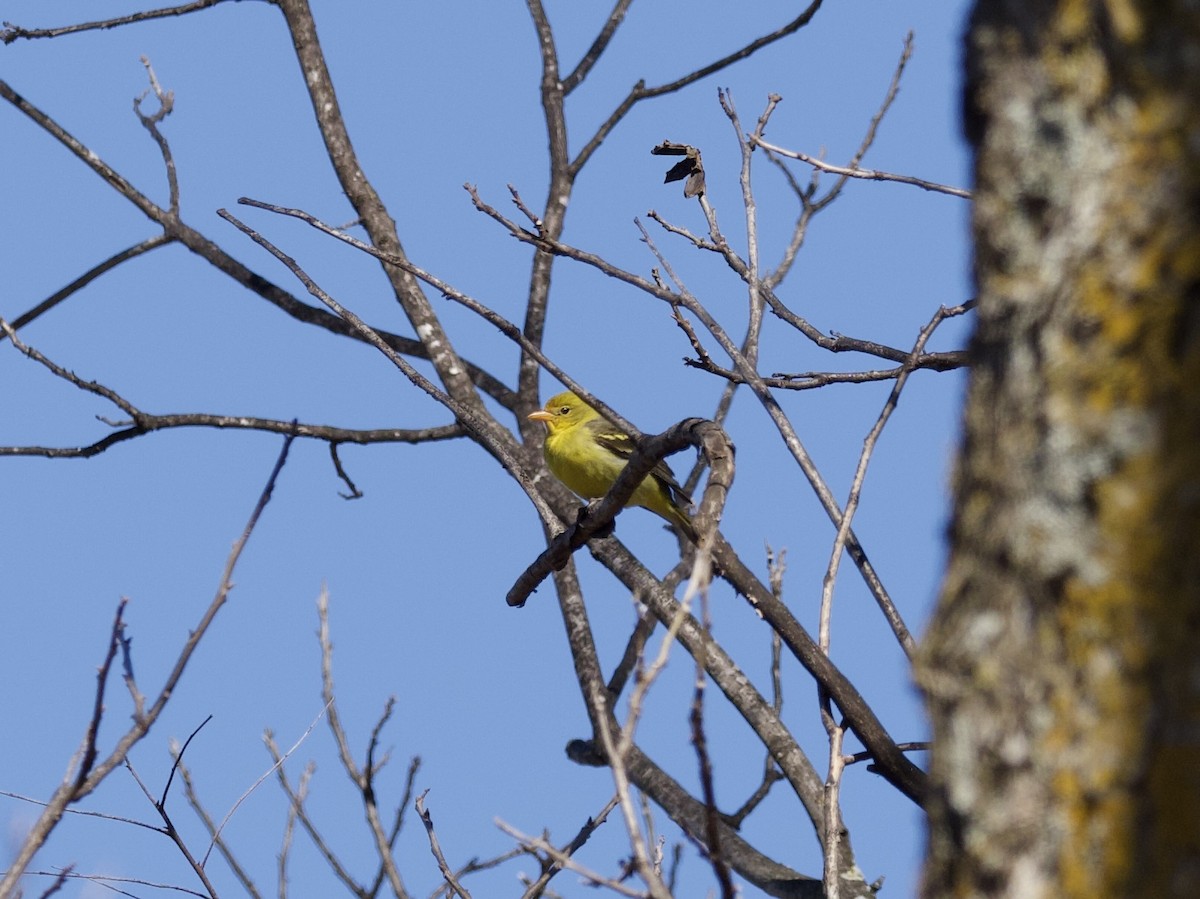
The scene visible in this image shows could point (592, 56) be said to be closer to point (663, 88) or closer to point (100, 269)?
point (663, 88)

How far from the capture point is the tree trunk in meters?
1.19

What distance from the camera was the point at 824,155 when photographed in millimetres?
7320

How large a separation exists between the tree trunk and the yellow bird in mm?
7023

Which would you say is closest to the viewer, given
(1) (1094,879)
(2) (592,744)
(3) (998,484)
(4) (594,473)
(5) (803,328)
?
(1) (1094,879)

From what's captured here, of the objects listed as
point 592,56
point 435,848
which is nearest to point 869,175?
point 435,848

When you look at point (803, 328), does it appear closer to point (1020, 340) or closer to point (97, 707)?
point (97, 707)

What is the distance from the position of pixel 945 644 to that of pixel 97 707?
1.45 meters

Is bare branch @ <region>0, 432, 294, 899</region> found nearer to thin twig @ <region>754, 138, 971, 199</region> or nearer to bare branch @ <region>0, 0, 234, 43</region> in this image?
thin twig @ <region>754, 138, 971, 199</region>

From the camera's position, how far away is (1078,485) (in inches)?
49.1

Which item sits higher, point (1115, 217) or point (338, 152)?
point (338, 152)

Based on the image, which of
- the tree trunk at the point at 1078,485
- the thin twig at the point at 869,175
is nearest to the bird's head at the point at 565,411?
the thin twig at the point at 869,175

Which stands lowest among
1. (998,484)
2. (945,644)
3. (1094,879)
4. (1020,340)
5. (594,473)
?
(1094,879)

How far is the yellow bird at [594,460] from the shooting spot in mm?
8578

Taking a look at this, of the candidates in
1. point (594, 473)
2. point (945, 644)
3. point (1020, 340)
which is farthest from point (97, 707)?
point (594, 473)
